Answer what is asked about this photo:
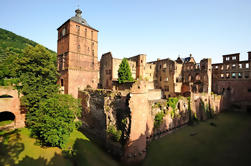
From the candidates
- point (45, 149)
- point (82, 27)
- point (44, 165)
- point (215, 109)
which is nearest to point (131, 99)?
point (44, 165)

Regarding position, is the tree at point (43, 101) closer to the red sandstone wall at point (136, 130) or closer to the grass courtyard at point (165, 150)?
the grass courtyard at point (165, 150)

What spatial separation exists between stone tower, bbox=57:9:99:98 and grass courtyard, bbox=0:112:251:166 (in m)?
10.0

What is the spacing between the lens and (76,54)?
78.6ft

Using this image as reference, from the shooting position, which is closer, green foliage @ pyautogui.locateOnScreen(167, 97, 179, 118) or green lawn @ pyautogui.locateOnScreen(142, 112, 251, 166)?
green lawn @ pyautogui.locateOnScreen(142, 112, 251, 166)

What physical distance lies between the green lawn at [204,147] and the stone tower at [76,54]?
58.7 feet

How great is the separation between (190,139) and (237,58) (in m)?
31.7

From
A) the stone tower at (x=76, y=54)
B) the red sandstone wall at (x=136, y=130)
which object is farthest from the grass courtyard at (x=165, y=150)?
the stone tower at (x=76, y=54)

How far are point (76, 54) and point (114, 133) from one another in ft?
58.1

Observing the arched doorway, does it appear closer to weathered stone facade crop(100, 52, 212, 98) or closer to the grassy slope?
the grassy slope

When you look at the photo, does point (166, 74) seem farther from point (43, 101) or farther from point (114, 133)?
point (43, 101)

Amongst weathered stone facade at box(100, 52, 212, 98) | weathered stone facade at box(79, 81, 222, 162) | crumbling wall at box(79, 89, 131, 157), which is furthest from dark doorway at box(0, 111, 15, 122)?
weathered stone facade at box(100, 52, 212, 98)

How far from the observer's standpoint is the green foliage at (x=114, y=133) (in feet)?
46.4

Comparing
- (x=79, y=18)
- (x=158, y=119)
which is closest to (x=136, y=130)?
(x=158, y=119)

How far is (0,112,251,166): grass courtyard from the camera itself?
1330 cm
